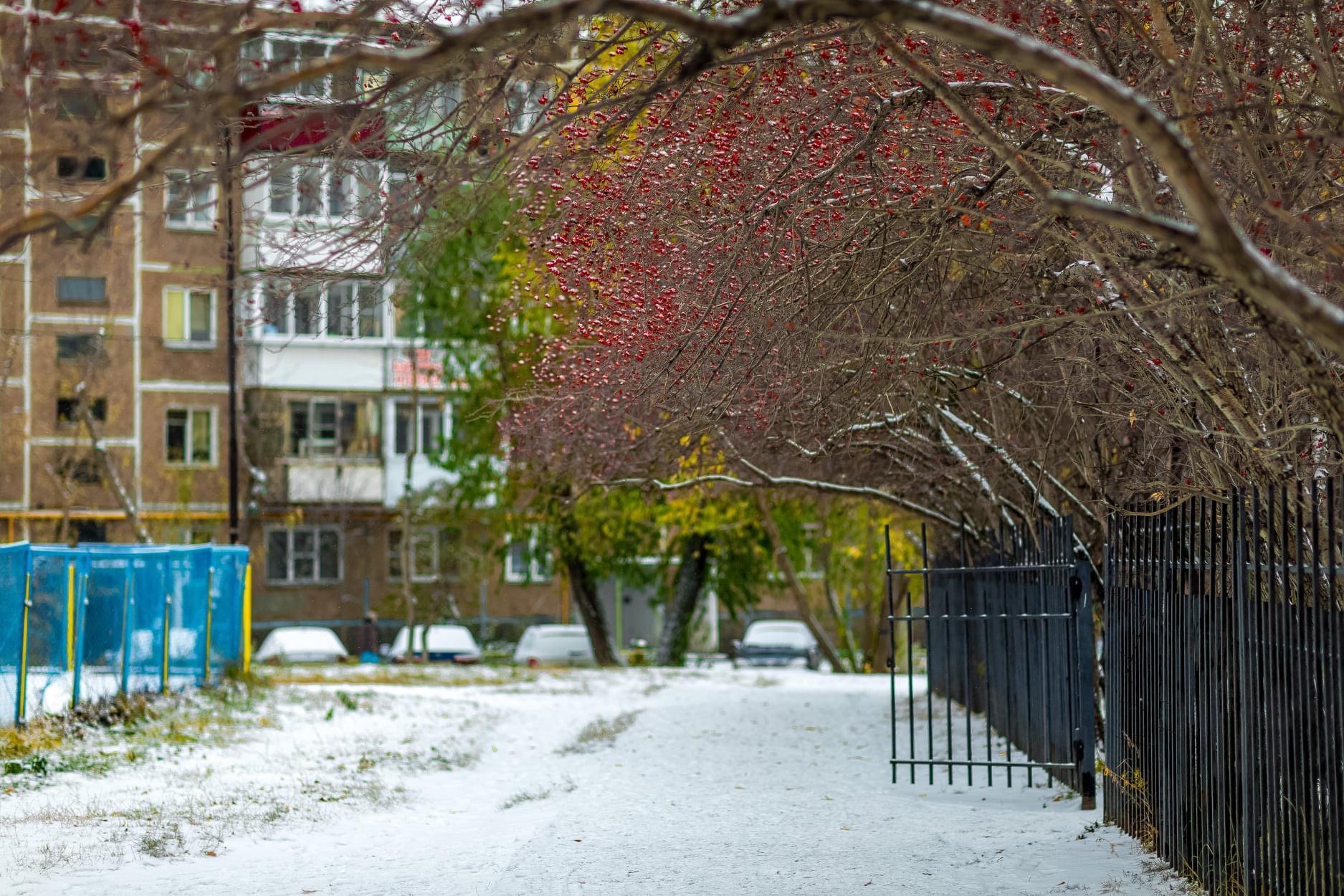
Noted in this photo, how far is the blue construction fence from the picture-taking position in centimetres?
1516

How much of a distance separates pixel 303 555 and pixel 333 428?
4.33 metres

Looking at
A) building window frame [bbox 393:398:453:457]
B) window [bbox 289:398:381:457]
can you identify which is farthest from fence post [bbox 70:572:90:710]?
window [bbox 289:398:381:457]

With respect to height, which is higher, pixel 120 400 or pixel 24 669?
pixel 120 400

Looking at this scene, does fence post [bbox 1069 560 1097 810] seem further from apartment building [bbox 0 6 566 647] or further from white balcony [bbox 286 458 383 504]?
white balcony [bbox 286 458 383 504]

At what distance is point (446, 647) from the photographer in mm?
40688

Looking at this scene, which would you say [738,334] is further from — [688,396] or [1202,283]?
[1202,283]

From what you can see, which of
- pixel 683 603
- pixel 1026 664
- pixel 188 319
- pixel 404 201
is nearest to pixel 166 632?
pixel 1026 664

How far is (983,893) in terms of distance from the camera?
8.38 m

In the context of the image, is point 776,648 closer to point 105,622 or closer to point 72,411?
point 72,411

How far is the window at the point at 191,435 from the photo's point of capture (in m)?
45.3

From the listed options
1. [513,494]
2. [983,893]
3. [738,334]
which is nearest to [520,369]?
[513,494]

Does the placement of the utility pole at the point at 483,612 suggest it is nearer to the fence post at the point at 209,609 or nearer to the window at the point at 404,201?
the fence post at the point at 209,609

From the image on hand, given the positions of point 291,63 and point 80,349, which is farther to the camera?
point 80,349

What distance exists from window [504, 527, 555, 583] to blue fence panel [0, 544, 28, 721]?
780 inches
